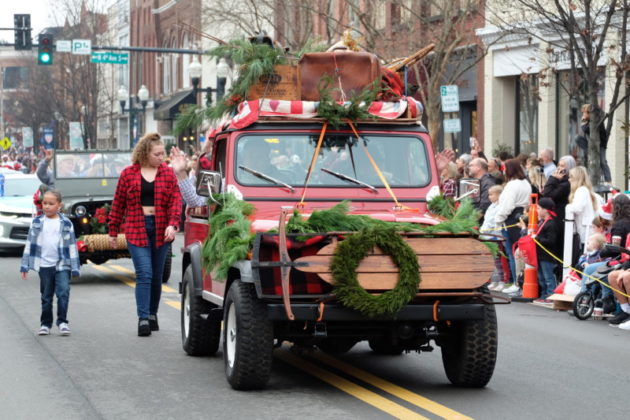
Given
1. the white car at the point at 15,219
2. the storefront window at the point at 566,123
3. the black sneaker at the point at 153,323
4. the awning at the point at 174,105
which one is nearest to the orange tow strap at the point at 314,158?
the black sneaker at the point at 153,323

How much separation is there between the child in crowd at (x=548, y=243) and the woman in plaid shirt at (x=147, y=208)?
626cm

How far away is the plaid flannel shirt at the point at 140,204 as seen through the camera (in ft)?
37.9

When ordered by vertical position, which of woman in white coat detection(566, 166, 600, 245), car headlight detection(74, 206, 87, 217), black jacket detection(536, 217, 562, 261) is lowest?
black jacket detection(536, 217, 562, 261)

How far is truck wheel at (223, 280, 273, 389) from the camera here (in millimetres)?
8500

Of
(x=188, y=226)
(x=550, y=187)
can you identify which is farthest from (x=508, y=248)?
(x=188, y=226)

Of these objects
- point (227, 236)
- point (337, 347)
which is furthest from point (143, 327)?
point (227, 236)

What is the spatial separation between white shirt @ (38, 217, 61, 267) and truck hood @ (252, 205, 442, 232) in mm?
3227

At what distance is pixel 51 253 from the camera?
39.3 ft

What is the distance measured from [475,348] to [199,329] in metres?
2.77

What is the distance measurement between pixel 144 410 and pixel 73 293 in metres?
8.61

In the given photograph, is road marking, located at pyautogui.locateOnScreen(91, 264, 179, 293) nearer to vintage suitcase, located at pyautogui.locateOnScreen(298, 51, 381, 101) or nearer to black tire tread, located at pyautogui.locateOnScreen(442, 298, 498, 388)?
vintage suitcase, located at pyautogui.locateOnScreen(298, 51, 381, 101)

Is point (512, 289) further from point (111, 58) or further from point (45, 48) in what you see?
point (111, 58)

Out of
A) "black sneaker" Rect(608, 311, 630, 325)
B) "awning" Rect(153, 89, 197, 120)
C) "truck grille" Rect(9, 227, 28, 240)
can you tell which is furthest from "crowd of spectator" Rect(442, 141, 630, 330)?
"awning" Rect(153, 89, 197, 120)

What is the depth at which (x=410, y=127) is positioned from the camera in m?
10.3
